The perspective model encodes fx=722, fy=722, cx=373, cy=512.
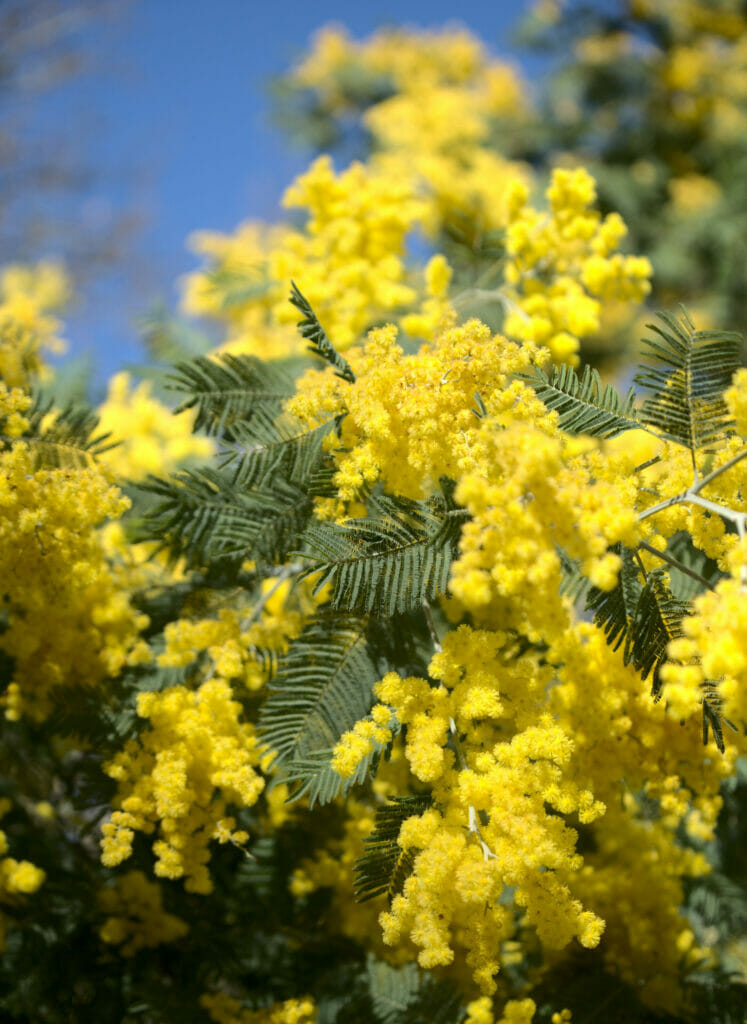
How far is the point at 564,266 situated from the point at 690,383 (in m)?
0.73

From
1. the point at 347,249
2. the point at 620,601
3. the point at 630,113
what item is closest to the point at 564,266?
the point at 347,249

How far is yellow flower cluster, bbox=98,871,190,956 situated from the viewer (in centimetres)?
140

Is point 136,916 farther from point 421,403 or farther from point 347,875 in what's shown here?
point 421,403

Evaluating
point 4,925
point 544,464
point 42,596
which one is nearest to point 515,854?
point 544,464

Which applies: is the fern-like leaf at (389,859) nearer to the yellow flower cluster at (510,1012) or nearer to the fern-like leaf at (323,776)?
the fern-like leaf at (323,776)

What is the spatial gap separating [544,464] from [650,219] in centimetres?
773

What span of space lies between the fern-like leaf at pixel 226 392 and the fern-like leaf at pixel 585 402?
0.49 m

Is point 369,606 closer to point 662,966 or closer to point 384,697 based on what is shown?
point 384,697

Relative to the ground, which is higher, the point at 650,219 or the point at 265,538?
the point at 650,219

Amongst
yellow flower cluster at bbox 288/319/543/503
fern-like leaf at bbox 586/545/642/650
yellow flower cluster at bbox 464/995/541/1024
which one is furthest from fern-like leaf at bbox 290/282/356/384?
yellow flower cluster at bbox 464/995/541/1024

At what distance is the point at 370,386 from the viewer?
1055mm

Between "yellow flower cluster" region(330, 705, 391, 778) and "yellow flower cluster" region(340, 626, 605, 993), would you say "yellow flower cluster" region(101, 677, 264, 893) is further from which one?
"yellow flower cluster" region(340, 626, 605, 993)

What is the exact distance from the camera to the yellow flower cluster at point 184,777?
42.8 inches

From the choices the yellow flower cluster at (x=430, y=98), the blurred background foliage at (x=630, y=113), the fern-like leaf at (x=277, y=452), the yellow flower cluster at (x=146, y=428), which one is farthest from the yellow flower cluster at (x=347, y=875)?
the blurred background foliage at (x=630, y=113)
